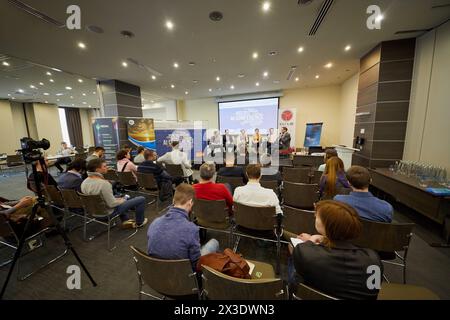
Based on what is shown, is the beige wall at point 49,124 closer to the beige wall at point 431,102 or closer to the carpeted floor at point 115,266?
the carpeted floor at point 115,266

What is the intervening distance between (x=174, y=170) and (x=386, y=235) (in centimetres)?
393

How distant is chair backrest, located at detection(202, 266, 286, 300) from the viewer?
924 millimetres

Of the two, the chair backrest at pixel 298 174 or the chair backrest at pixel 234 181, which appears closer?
the chair backrest at pixel 234 181

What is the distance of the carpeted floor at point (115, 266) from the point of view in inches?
71.1

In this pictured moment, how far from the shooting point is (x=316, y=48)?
4531 mm

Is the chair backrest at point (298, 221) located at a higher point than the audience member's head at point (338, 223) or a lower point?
lower

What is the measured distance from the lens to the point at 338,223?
→ 990mm

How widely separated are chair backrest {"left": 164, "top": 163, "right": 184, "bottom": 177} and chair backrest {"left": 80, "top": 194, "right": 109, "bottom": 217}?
1912 mm

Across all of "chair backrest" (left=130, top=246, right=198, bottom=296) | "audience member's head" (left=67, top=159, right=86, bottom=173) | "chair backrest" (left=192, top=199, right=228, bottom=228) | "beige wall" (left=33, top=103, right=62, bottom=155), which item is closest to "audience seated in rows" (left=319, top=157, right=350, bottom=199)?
"chair backrest" (left=192, top=199, right=228, bottom=228)

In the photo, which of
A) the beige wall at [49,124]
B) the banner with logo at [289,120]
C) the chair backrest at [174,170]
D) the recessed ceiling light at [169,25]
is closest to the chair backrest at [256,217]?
the chair backrest at [174,170]

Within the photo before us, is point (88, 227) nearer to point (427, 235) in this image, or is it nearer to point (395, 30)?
point (427, 235)

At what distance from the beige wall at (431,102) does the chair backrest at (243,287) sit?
4.49 m

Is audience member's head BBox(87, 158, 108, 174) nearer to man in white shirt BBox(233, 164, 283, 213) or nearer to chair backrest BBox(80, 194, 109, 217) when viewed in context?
chair backrest BBox(80, 194, 109, 217)

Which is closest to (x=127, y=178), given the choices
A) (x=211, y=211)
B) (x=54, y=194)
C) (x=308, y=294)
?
(x=54, y=194)
